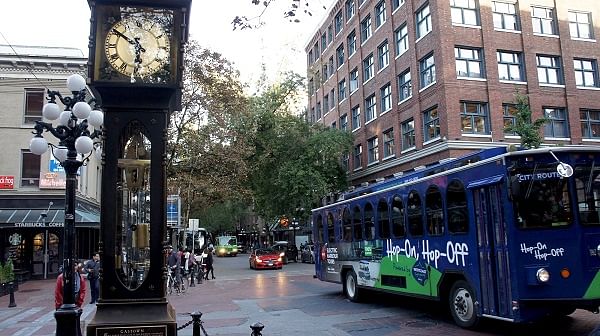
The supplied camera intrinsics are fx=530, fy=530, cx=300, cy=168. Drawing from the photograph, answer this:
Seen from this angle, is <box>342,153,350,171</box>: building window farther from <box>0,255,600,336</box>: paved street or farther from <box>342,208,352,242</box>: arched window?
<box>342,208,352,242</box>: arched window

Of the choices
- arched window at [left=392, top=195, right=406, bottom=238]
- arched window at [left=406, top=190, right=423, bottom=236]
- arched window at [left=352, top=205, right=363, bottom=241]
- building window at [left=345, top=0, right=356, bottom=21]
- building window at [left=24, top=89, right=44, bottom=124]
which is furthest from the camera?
building window at [left=345, top=0, right=356, bottom=21]

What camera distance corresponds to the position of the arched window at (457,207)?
33.2 ft

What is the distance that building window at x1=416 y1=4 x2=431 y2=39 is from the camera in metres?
29.6

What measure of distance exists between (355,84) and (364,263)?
27706mm

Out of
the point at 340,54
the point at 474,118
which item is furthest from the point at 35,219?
the point at 340,54

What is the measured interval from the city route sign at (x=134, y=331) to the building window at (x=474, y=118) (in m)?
25.0

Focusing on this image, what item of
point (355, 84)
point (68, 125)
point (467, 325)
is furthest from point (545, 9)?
point (68, 125)

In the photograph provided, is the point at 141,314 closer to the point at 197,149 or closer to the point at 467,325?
the point at 467,325

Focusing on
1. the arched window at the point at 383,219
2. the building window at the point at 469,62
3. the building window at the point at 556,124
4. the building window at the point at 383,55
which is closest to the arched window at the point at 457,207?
the arched window at the point at 383,219

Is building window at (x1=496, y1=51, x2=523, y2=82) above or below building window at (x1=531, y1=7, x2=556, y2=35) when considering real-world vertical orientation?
below

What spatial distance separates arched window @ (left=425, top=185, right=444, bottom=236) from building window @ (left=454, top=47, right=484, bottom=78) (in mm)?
18400

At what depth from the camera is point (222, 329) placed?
1164 cm

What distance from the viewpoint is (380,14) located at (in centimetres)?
3625

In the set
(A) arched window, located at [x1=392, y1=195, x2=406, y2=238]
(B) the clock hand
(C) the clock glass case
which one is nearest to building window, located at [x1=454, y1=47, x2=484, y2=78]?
(A) arched window, located at [x1=392, y1=195, x2=406, y2=238]
